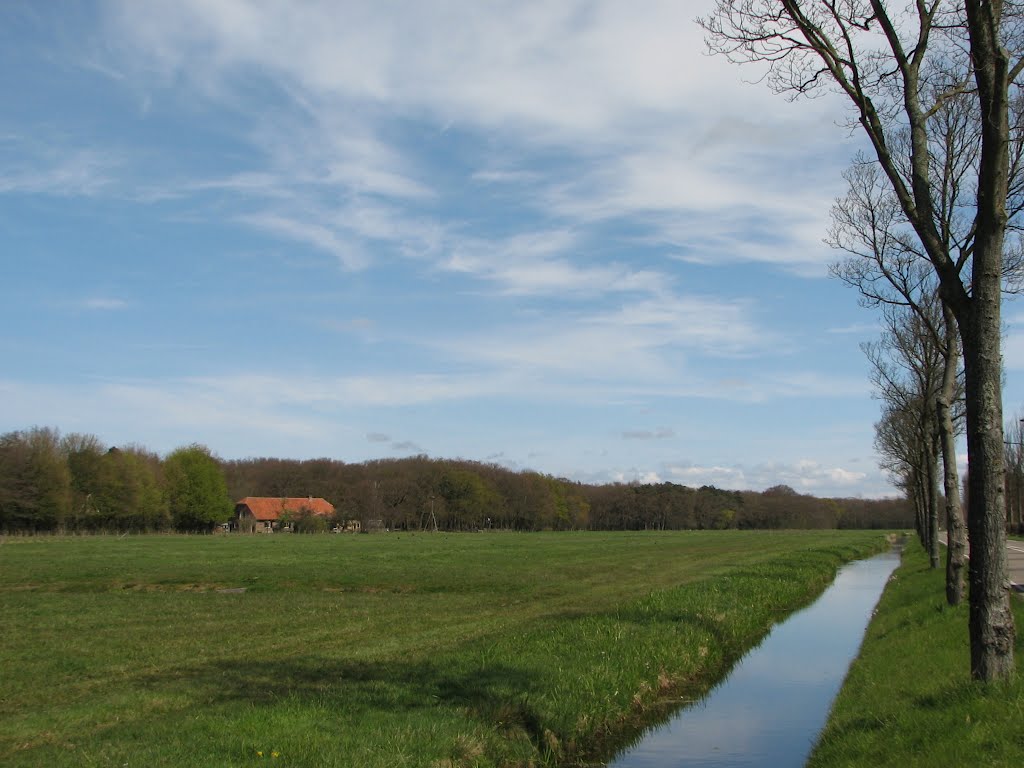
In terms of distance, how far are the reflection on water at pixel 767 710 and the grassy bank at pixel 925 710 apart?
34.2 inches

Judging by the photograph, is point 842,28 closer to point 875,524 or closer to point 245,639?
point 245,639

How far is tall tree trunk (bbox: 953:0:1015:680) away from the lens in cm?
946

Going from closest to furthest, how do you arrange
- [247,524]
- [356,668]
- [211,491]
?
[356,668] → [211,491] → [247,524]

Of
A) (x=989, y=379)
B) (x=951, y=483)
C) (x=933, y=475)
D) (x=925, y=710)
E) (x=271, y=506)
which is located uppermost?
(x=989, y=379)

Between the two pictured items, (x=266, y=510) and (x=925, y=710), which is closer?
(x=925, y=710)

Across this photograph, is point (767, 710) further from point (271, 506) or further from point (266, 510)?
point (271, 506)

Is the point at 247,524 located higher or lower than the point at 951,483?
lower

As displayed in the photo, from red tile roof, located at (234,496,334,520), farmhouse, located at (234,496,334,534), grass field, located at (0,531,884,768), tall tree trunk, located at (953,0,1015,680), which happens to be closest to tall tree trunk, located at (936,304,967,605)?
grass field, located at (0,531,884,768)

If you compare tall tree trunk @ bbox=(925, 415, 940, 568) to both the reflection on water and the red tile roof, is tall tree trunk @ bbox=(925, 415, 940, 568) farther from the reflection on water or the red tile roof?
the red tile roof

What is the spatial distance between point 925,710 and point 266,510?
169 m

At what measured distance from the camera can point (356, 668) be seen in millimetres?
16484

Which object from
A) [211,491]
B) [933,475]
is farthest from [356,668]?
[211,491]

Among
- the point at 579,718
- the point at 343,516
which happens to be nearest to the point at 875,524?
the point at 343,516

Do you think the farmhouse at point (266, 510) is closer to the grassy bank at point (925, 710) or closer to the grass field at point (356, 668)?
the grass field at point (356, 668)
